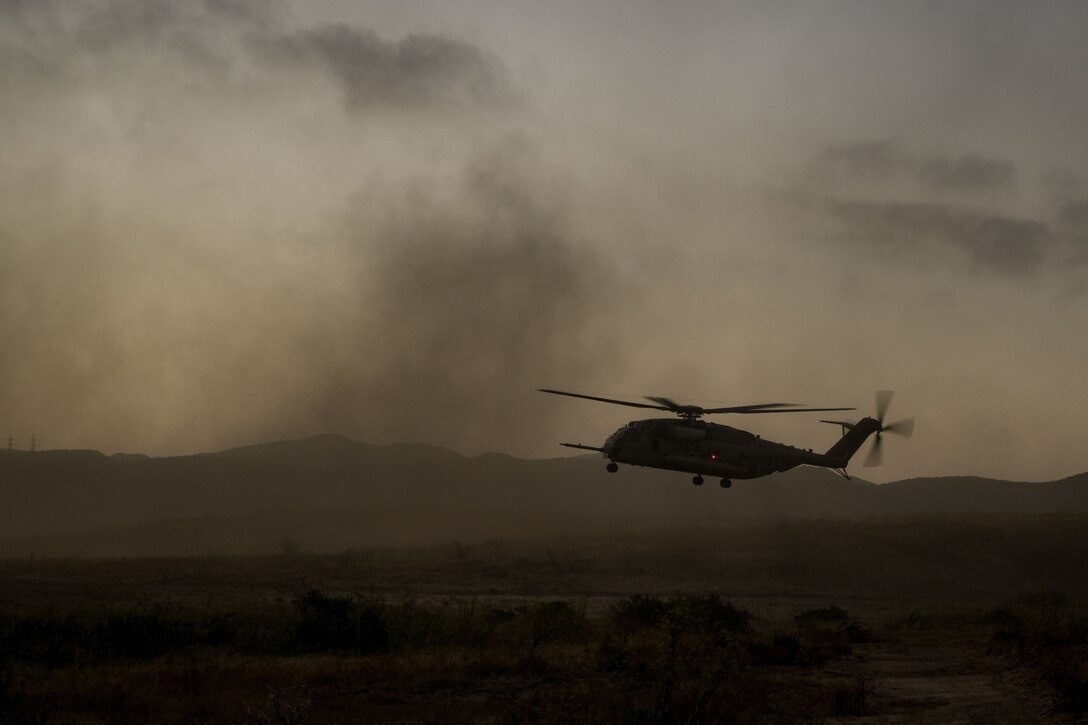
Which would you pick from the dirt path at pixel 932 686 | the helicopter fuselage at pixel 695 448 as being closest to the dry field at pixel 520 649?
the dirt path at pixel 932 686

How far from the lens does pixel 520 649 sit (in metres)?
22.9

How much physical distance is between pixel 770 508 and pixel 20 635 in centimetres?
18206

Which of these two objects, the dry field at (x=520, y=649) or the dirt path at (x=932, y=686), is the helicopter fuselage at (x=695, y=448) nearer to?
the dry field at (x=520, y=649)

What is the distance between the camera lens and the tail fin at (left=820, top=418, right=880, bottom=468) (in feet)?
141

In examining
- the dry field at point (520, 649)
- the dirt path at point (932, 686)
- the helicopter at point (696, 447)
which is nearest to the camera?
the dry field at point (520, 649)

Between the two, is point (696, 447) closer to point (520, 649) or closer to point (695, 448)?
point (695, 448)

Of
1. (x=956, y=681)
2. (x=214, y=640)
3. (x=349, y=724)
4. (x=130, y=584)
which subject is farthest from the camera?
(x=130, y=584)

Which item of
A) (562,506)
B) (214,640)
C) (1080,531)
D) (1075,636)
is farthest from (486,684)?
(562,506)

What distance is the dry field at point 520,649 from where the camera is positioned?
1584 cm

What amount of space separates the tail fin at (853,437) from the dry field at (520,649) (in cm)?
668

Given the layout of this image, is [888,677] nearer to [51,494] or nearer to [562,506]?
[562,506]

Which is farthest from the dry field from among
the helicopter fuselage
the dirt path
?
the helicopter fuselage

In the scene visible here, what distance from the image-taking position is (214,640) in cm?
2392

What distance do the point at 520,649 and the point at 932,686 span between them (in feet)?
30.0
